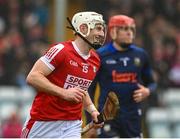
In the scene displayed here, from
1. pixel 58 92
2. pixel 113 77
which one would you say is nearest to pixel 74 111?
pixel 58 92

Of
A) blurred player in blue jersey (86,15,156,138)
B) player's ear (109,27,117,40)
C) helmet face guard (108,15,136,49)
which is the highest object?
helmet face guard (108,15,136,49)

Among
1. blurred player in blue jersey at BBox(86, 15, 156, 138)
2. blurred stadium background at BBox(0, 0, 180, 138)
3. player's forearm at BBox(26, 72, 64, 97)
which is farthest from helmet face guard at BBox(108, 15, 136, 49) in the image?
blurred stadium background at BBox(0, 0, 180, 138)

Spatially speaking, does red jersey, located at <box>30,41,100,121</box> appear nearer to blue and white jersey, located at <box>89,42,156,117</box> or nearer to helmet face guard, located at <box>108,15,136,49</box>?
blue and white jersey, located at <box>89,42,156,117</box>

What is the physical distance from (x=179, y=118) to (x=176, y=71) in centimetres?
123

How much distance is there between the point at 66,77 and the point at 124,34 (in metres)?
2.17

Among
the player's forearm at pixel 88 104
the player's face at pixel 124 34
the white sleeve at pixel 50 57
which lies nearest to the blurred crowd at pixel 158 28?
the player's face at pixel 124 34

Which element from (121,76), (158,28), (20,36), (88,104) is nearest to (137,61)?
(121,76)

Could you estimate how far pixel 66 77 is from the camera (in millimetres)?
8172

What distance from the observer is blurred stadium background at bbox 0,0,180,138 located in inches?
630

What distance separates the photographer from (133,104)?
403 inches

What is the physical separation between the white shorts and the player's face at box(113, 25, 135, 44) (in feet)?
6.81

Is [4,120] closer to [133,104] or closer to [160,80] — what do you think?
[160,80]

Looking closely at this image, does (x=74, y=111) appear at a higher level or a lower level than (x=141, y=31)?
higher

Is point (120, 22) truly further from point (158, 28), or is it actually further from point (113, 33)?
point (158, 28)
